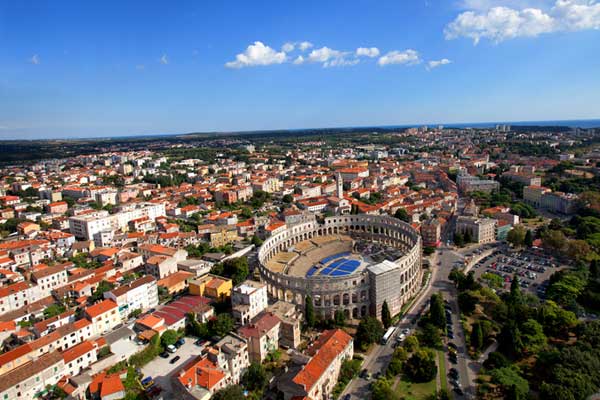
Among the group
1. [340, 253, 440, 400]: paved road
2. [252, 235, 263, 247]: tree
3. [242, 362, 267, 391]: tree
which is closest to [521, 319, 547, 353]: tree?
[340, 253, 440, 400]: paved road

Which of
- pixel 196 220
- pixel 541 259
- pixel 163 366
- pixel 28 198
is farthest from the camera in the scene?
pixel 28 198

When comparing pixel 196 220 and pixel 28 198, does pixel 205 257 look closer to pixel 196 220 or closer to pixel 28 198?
pixel 196 220

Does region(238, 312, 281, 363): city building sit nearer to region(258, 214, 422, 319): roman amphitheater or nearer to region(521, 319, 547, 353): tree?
region(258, 214, 422, 319): roman amphitheater

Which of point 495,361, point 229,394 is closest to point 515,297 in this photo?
point 495,361

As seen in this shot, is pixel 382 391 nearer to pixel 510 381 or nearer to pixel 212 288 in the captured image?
pixel 510 381

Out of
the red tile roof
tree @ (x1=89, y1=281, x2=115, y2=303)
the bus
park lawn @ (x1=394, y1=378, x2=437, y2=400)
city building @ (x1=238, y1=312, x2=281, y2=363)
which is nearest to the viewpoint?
the red tile roof

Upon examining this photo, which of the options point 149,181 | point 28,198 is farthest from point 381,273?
point 149,181
